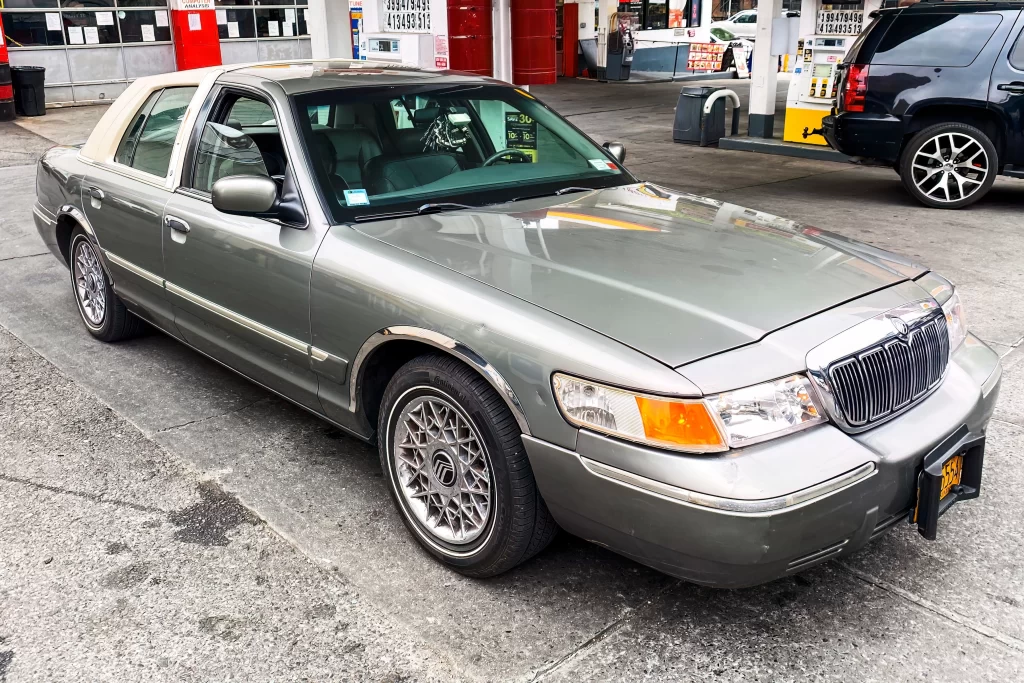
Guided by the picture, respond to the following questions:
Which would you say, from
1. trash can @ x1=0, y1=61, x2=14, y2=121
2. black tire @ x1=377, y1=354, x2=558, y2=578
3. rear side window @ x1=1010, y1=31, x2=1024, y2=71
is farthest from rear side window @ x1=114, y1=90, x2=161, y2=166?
trash can @ x1=0, y1=61, x2=14, y2=121

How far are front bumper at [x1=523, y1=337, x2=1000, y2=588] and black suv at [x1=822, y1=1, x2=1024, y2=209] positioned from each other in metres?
6.73

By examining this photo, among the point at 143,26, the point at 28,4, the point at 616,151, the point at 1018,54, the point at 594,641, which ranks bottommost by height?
the point at 594,641

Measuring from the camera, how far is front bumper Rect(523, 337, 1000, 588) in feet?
7.90

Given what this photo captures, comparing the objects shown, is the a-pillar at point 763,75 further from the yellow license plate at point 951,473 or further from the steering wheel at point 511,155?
the yellow license plate at point 951,473

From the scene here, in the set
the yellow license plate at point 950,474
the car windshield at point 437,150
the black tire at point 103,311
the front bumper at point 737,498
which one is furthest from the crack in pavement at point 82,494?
the yellow license plate at point 950,474

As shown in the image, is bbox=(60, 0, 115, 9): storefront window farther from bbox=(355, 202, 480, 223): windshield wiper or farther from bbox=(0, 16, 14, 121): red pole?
bbox=(355, 202, 480, 223): windshield wiper

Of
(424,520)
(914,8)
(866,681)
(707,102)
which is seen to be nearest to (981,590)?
(866,681)

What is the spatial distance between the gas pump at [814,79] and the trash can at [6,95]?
12071 mm

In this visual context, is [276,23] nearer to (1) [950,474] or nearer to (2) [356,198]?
(2) [356,198]

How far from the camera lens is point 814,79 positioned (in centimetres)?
1158

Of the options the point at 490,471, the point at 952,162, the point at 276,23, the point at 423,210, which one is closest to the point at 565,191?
the point at 423,210

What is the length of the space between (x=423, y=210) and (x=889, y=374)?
1770mm

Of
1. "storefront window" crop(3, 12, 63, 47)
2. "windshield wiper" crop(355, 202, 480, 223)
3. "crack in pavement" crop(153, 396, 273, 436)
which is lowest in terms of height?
"crack in pavement" crop(153, 396, 273, 436)

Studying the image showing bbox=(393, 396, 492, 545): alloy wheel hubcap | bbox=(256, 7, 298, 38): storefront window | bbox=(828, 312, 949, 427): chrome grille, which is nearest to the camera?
bbox=(828, 312, 949, 427): chrome grille
